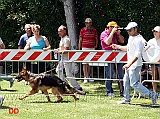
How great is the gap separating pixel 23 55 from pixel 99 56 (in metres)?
1.98

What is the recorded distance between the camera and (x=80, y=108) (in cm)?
1021

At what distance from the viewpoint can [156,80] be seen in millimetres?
11688

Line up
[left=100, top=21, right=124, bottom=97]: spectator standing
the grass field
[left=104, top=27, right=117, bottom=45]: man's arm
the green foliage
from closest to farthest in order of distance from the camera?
the grass field → [left=104, top=27, right=117, bottom=45]: man's arm → [left=100, top=21, right=124, bottom=97]: spectator standing → the green foliage

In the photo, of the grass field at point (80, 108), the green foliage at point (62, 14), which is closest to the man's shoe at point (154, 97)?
the grass field at point (80, 108)

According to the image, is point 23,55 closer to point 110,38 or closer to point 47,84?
point 47,84

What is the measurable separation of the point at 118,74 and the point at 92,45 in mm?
3051

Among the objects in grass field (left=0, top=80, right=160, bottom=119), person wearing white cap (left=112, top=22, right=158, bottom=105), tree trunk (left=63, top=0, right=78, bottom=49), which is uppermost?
tree trunk (left=63, top=0, right=78, bottom=49)

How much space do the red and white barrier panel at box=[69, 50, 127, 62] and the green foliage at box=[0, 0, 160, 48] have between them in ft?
16.8

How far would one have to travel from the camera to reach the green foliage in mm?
16828

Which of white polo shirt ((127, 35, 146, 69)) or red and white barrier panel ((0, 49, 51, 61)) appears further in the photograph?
red and white barrier panel ((0, 49, 51, 61))

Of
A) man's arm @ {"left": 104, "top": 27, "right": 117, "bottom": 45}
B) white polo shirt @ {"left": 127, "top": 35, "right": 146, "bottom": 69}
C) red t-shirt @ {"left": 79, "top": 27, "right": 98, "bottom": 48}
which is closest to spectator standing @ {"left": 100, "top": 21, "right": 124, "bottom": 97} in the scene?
man's arm @ {"left": 104, "top": 27, "right": 117, "bottom": 45}

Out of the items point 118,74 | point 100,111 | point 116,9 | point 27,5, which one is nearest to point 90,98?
point 118,74

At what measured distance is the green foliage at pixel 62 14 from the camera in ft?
55.2

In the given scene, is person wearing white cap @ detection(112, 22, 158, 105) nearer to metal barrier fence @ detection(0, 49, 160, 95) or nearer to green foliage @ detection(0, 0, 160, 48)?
metal barrier fence @ detection(0, 49, 160, 95)
